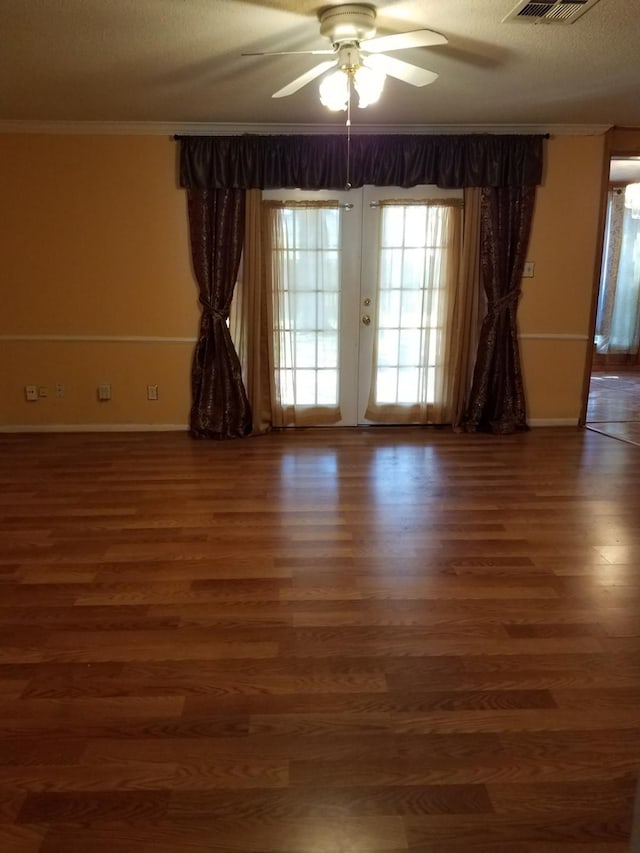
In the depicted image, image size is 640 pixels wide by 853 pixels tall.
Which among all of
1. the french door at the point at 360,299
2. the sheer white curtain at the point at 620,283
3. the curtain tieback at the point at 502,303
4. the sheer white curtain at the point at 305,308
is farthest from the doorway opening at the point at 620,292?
the sheer white curtain at the point at 305,308

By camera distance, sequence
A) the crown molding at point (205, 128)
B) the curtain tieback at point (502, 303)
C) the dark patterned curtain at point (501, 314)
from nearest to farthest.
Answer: the crown molding at point (205, 128), the dark patterned curtain at point (501, 314), the curtain tieback at point (502, 303)

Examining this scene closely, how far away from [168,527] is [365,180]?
3051 millimetres

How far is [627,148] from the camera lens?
15.3 feet

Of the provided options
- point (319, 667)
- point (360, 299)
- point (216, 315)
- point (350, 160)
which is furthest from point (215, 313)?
point (319, 667)

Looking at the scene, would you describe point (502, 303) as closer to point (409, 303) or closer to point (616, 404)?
point (409, 303)

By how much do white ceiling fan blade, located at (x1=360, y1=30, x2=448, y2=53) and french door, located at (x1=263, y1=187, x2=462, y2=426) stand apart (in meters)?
2.02

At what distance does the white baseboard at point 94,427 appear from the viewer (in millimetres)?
4977

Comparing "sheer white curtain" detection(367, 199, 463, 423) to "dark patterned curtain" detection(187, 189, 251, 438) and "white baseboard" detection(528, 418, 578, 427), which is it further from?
"dark patterned curtain" detection(187, 189, 251, 438)

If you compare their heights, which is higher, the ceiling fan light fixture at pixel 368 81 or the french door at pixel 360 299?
the ceiling fan light fixture at pixel 368 81

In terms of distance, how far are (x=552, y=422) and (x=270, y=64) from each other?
11.8 feet

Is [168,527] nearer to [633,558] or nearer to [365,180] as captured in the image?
[633,558]

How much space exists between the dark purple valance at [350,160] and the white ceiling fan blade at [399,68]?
5.62 feet

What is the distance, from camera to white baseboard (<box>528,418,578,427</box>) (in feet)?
16.9

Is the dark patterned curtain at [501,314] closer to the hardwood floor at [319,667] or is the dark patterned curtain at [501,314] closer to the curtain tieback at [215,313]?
the hardwood floor at [319,667]
